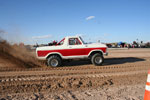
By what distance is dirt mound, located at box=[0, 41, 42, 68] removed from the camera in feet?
25.4

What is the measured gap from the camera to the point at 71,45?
8.66m

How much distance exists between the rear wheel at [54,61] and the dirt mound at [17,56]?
721mm

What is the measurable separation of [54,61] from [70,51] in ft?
3.81

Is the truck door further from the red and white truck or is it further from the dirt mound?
the dirt mound

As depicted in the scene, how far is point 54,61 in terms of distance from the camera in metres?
8.34

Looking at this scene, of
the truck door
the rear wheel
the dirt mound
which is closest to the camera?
the dirt mound

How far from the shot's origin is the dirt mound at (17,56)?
774 cm

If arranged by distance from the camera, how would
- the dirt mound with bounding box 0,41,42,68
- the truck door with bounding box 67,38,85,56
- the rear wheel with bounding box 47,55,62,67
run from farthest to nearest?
the truck door with bounding box 67,38,85,56 < the rear wheel with bounding box 47,55,62,67 < the dirt mound with bounding box 0,41,42,68

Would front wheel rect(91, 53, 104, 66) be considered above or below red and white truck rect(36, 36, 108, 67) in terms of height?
below

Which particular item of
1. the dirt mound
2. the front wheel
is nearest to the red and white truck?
the front wheel

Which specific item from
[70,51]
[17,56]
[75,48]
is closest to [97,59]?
[75,48]

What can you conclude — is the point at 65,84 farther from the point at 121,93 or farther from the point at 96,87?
the point at 121,93

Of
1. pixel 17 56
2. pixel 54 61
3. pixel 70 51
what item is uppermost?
pixel 70 51

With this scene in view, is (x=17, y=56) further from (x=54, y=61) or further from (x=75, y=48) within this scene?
(x=75, y=48)
